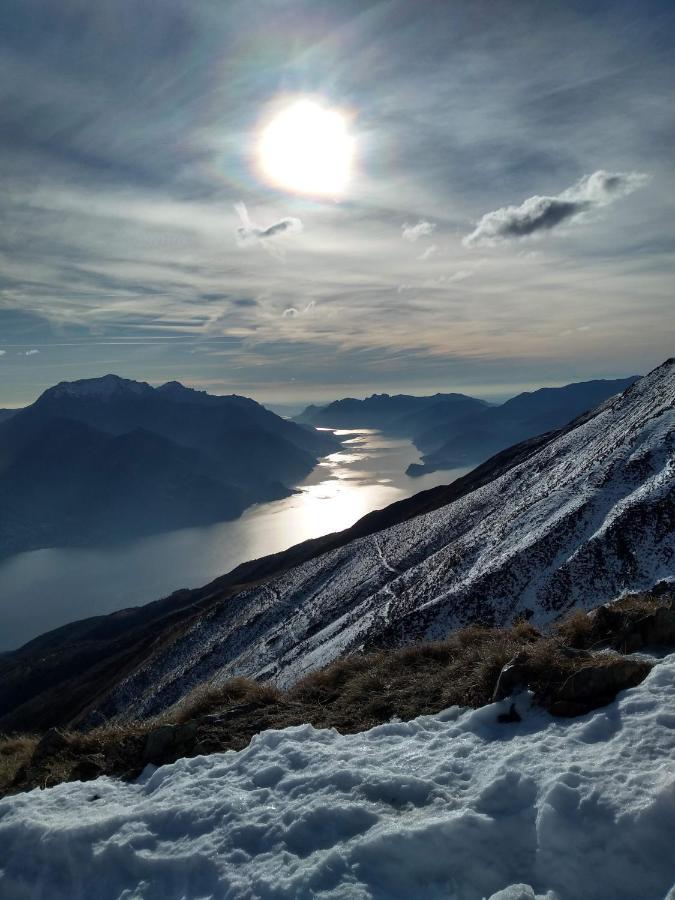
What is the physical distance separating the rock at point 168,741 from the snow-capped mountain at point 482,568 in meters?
28.7

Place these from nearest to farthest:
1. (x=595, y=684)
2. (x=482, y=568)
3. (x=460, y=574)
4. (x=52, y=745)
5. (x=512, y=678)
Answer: (x=595, y=684), (x=512, y=678), (x=52, y=745), (x=482, y=568), (x=460, y=574)

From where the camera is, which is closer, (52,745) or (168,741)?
(168,741)

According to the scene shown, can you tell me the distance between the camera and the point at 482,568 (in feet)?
134

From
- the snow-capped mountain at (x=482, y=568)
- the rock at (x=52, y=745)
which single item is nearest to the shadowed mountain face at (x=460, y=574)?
the snow-capped mountain at (x=482, y=568)

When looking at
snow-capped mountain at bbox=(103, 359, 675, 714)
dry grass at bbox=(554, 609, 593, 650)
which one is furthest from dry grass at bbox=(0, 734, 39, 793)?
snow-capped mountain at bbox=(103, 359, 675, 714)

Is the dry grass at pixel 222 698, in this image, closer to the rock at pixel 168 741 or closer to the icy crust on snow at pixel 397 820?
the rock at pixel 168 741

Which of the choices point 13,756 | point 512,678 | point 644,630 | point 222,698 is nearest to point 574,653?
point 512,678

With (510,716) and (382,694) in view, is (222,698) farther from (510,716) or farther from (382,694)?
(510,716)

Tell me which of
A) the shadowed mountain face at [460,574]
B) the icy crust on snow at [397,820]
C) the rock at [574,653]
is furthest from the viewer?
the shadowed mountain face at [460,574]

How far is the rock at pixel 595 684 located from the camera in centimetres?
778

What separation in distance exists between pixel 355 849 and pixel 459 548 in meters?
44.3

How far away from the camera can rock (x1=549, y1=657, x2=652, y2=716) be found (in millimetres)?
7781

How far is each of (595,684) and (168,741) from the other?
806cm

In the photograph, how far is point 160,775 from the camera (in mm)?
8719
